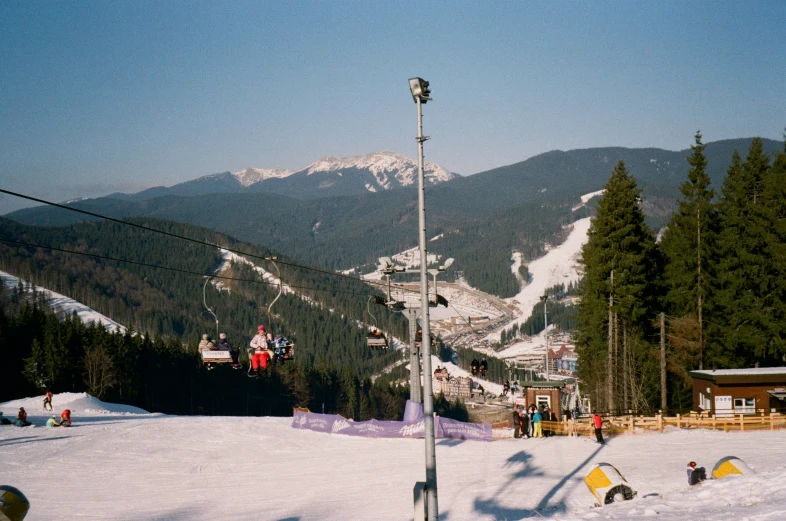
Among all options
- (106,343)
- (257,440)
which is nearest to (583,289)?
(257,440)

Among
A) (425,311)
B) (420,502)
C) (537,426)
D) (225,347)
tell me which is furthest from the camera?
(537,426)

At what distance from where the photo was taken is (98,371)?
82.1m

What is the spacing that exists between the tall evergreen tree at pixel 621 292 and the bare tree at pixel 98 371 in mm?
56858

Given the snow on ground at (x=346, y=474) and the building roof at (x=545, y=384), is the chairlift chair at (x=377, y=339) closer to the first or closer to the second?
the snow on ground at (x=346, y=474)

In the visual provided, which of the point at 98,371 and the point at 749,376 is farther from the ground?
the point at 749,376

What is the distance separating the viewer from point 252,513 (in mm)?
23062

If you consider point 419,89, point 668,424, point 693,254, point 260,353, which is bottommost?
point 668,424

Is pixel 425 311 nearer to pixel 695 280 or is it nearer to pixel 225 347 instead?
pixel 225 347

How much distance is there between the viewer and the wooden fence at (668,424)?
3525cm

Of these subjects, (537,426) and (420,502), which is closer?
(420,502)

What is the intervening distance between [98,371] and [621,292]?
202 feet

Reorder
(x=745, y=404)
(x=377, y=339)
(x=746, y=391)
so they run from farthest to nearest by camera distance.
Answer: (x=745, y=404), (x=746, y=391), (x=377, y=339)

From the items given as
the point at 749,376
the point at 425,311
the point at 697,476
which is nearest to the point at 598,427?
the point at 697,476

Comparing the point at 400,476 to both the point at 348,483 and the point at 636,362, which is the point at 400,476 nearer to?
the point at 348,483
